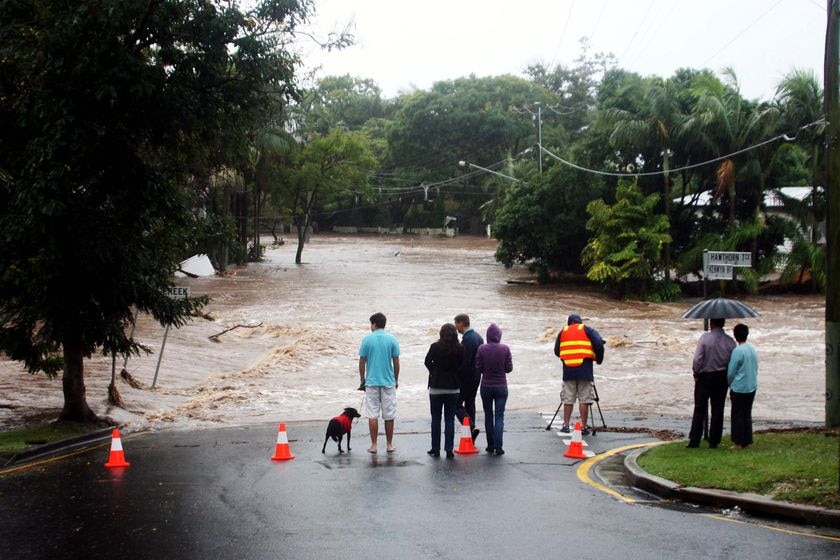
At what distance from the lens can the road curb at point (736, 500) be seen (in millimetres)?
7969

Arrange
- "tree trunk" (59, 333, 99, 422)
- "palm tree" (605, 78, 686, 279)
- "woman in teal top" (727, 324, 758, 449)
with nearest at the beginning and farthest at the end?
"woman in teal top" (727, 324, 758, 449) → "tree trunk" (59, 333, 99, 422) → "palm tree" (605, 78, 686, 279)

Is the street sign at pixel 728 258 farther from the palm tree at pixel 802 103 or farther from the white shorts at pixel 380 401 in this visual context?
the palm tree at pixel 802 103

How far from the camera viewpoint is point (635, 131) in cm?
4566

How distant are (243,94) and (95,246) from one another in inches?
127

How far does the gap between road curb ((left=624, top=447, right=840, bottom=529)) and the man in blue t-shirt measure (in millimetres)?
3068

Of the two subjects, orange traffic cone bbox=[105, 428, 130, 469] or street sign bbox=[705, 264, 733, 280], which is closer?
orange traffic cone bbox=[105, 428, 130, 469]

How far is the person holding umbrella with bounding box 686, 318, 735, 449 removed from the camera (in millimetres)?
11117

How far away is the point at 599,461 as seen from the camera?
1169cm

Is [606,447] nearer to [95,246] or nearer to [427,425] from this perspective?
[427,425]

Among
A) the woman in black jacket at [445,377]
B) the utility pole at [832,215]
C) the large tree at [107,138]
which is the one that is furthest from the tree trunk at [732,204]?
the woman in black jacket at [445,377]

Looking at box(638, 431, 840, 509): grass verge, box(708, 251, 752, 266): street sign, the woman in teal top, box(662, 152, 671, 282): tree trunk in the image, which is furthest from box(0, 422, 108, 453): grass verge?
box(662, 152, 671, 282): tree trunk

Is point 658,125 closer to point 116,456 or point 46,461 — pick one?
point 46,461

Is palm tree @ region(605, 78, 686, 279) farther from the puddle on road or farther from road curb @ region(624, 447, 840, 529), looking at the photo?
road curb @ region(624, 447, 840, 529)

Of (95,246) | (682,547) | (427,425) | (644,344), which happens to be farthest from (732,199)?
(682,547)
